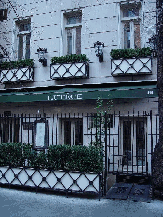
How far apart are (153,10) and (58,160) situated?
663 centimetres

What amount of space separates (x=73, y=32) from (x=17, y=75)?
3068 millimetres

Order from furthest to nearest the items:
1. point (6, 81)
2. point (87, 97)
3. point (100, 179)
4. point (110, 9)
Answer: point (6, 81)
point (110, 9)
point (87, 97)
point (100, 179)

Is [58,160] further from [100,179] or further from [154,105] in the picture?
[154,105]

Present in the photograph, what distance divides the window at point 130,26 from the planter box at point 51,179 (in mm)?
5861

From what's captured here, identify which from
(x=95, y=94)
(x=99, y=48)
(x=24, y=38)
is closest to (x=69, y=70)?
(x=99, y=48)

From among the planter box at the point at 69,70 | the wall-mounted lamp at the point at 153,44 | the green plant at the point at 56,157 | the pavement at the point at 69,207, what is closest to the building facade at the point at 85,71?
the planter box at the point at 69,70

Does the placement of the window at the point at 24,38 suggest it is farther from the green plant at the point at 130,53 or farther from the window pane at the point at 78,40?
the green plant at the point at 130,53

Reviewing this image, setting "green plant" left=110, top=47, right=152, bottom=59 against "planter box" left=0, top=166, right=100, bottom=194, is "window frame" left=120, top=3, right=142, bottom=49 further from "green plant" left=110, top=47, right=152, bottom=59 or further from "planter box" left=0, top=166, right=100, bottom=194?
"planter box" left=0, top=166, right=100, bottom=194

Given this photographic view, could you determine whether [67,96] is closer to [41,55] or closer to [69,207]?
[41,55]

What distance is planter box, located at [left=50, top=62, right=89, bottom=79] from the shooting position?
419 inches

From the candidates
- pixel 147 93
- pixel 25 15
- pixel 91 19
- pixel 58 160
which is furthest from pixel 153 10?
pixel 58 160

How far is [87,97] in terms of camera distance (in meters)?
9.51

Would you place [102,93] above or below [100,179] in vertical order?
above

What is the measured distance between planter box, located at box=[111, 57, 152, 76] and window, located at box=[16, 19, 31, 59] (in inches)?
174
